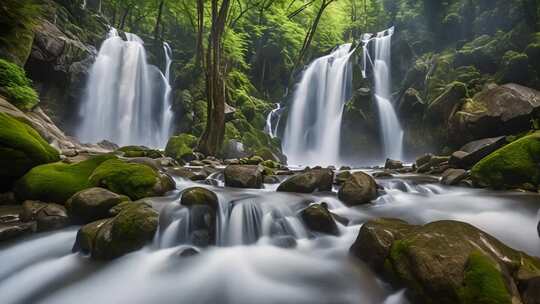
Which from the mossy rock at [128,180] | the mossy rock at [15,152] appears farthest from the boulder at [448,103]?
the mossy rock at [15,152]

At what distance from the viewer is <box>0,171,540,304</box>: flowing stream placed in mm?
3596

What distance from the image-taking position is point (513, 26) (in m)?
14.6

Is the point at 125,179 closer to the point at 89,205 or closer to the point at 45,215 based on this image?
the point at 89,205

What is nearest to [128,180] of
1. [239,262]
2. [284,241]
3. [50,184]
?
[50,184]

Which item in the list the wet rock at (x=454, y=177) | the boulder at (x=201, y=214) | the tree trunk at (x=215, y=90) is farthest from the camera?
the tree trunk at (x=215, y=90)

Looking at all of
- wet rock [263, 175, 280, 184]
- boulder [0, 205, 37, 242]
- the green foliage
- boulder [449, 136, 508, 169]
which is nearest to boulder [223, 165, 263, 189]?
wet rock [263, 175, 280, 184]

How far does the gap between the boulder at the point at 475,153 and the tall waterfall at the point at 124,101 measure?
1524 cm

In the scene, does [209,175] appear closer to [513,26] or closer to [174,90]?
[174,90]

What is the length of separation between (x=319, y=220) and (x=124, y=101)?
17.4 m

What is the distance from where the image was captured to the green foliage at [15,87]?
989 centimetres

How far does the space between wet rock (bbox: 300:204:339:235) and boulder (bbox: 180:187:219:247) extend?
5.14ft

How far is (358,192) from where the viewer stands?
6.42 m

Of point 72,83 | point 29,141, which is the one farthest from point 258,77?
point 29,141

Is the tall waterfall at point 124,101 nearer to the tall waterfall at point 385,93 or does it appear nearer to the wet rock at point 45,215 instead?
the tall waterfall at point 385,93
